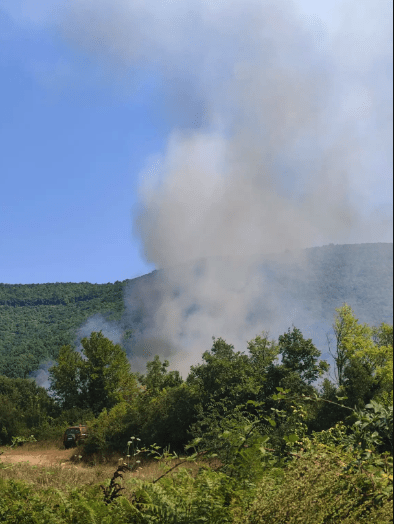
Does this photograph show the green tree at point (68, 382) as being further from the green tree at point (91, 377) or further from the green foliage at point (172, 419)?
the green foliage at point (172, 419)

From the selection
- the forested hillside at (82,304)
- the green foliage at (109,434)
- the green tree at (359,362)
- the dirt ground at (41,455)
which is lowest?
the dirt ground at (41,455)

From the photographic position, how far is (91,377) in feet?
63.5

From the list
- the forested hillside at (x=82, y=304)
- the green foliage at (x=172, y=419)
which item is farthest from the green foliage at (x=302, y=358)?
the green foliage at (x=172, y=419)

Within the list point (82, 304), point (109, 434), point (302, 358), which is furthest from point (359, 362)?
point (82, 304)

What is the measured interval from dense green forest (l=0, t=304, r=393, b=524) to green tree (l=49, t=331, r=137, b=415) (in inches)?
1.8

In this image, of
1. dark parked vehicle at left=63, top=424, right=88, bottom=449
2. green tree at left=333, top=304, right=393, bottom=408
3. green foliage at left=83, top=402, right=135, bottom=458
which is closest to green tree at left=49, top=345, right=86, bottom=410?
dark parked vehicle at left=63, top=424, right=88, bottom=449

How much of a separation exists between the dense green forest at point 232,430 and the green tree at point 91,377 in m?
0.05

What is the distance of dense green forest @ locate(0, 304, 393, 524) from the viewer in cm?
194

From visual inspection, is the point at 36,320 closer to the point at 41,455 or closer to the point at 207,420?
the point at 41,455

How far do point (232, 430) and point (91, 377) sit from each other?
17.4 metres

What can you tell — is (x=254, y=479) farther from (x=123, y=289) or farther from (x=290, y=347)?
(x=123, y=289)

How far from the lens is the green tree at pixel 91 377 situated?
19.0m

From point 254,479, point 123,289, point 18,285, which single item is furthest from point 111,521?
point 123,289

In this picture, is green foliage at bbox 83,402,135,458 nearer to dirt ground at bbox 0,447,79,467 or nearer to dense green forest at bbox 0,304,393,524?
dense green forest at bbox 0,304,393,524
